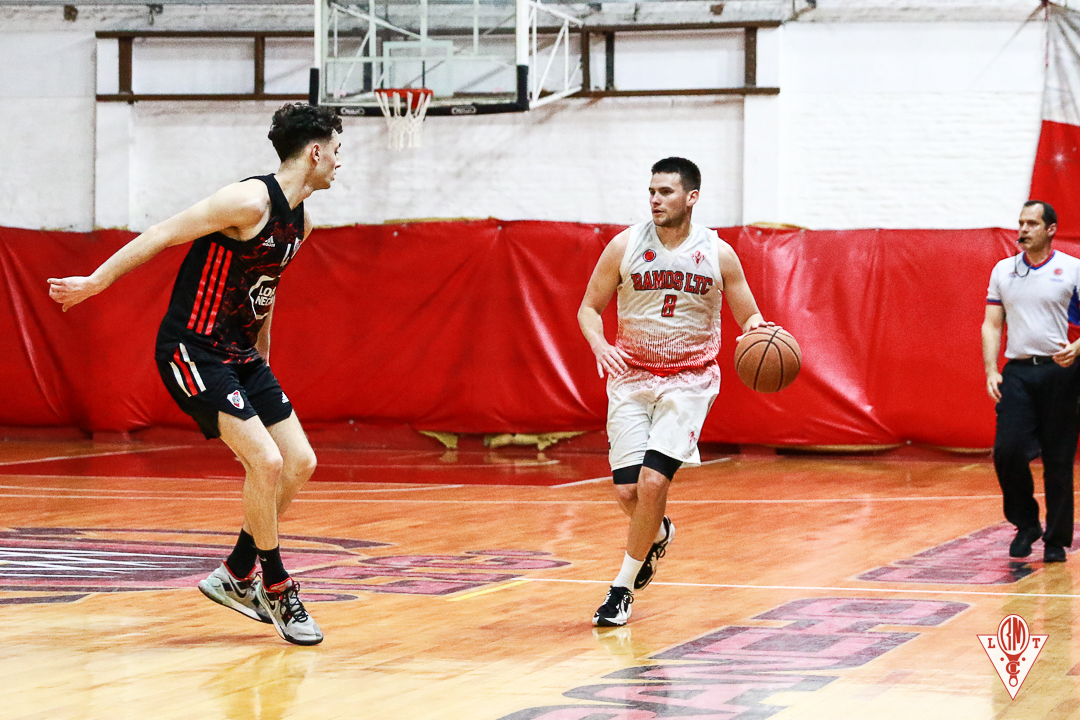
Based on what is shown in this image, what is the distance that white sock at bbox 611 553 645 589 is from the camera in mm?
5852

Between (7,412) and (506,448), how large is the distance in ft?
19.5

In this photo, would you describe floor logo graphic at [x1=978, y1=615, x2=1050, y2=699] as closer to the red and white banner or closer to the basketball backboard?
the basketball backboard

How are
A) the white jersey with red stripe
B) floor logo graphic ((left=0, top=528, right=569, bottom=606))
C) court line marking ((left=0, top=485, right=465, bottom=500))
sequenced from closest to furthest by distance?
the white jersey with red stripe
floor logo graphic ((left=0, top=528, right=569, bottom=606))
court line marking ((left=0, top=485, right=465, bottom=500))

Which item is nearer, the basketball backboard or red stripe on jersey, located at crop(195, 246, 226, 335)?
red stripe on jersey, located at crop(195, 246, 226, 335)

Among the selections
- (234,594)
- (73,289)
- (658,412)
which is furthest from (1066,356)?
(73,289)

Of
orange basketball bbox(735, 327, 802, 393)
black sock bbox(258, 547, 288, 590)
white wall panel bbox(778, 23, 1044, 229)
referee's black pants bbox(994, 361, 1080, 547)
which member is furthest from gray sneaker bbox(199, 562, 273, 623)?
white wall panel bbox(778, 23, 1044, 229)

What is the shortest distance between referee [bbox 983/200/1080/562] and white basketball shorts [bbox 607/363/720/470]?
93.3 inches

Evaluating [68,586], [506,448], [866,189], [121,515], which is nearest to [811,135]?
[866,189]

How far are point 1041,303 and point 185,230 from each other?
4.78m

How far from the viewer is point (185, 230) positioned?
5094 mm

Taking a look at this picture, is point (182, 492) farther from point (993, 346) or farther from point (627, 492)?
point (993, 346)

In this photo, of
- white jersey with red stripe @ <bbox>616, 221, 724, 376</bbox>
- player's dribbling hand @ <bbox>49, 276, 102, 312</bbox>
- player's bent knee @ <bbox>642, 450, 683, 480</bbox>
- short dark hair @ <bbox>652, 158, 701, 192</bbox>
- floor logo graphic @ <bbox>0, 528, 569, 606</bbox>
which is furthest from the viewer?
floor logo graphic @ <bbox>0, 528, 569, 606</bbox>

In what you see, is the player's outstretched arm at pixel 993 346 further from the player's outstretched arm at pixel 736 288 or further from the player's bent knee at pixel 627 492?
the player's bent knee at pixel 627 492

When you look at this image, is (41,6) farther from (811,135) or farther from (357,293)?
(811,135)
